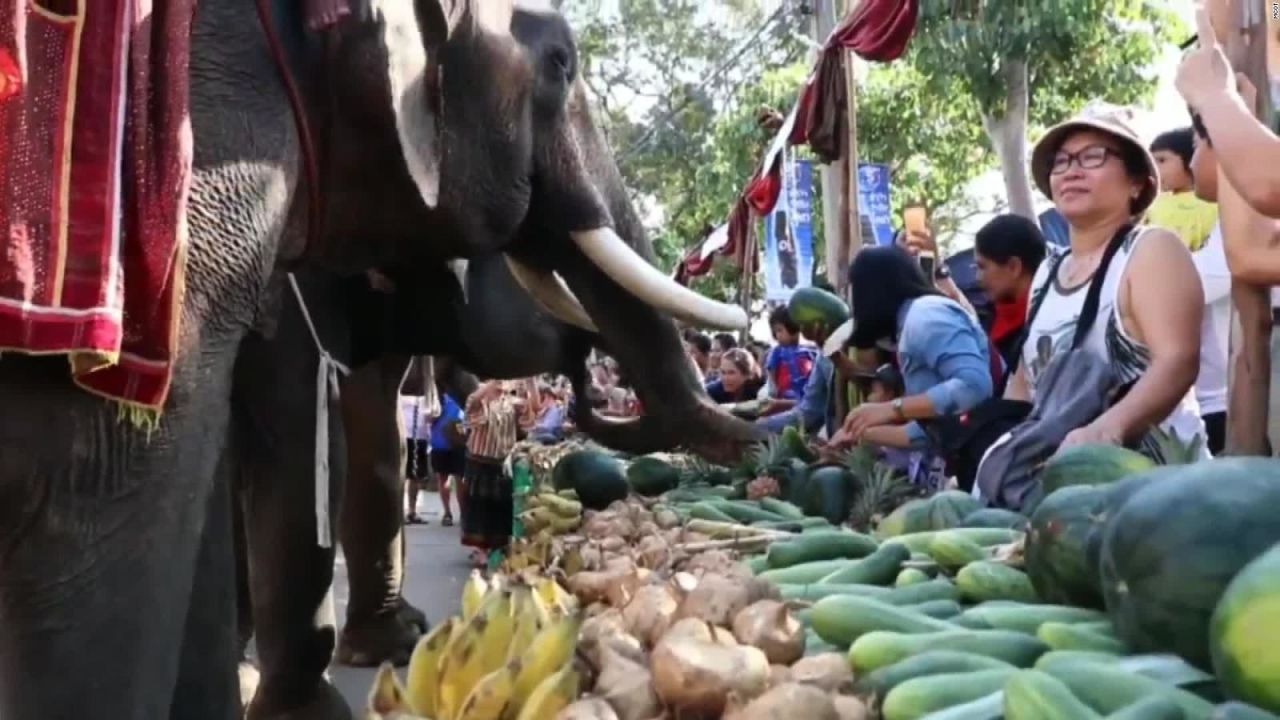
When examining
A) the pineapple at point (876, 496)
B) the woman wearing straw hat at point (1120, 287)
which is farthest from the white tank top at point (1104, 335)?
the pineapple at point (876, 496)

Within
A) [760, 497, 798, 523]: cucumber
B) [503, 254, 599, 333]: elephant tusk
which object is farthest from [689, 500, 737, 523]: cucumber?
[503, 254, 599, 333]: elephant tusk

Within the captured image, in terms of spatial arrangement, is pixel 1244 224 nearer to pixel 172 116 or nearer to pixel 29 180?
pixel 172 116

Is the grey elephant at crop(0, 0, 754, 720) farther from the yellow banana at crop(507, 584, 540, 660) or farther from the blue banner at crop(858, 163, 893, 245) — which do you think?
the blue banner at crop(858, 163, 893, 245)

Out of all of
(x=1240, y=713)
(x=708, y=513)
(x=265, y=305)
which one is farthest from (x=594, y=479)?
(x=1240, y=713)

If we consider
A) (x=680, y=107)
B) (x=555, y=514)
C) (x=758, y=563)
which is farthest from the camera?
(x=680, y=107)

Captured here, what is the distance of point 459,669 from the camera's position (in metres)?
2.36

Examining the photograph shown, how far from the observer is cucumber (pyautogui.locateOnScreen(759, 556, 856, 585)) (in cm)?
293

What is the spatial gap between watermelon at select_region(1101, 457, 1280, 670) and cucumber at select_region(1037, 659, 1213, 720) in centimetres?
14

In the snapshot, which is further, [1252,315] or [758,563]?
[758,563]

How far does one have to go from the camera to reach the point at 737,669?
210cm

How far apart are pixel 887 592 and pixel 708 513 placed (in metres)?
1.61

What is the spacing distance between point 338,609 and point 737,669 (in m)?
5.81

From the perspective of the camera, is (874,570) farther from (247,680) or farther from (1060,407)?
(247,680)

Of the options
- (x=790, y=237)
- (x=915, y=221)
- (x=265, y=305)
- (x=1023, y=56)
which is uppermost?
(x=1023, y=56)
